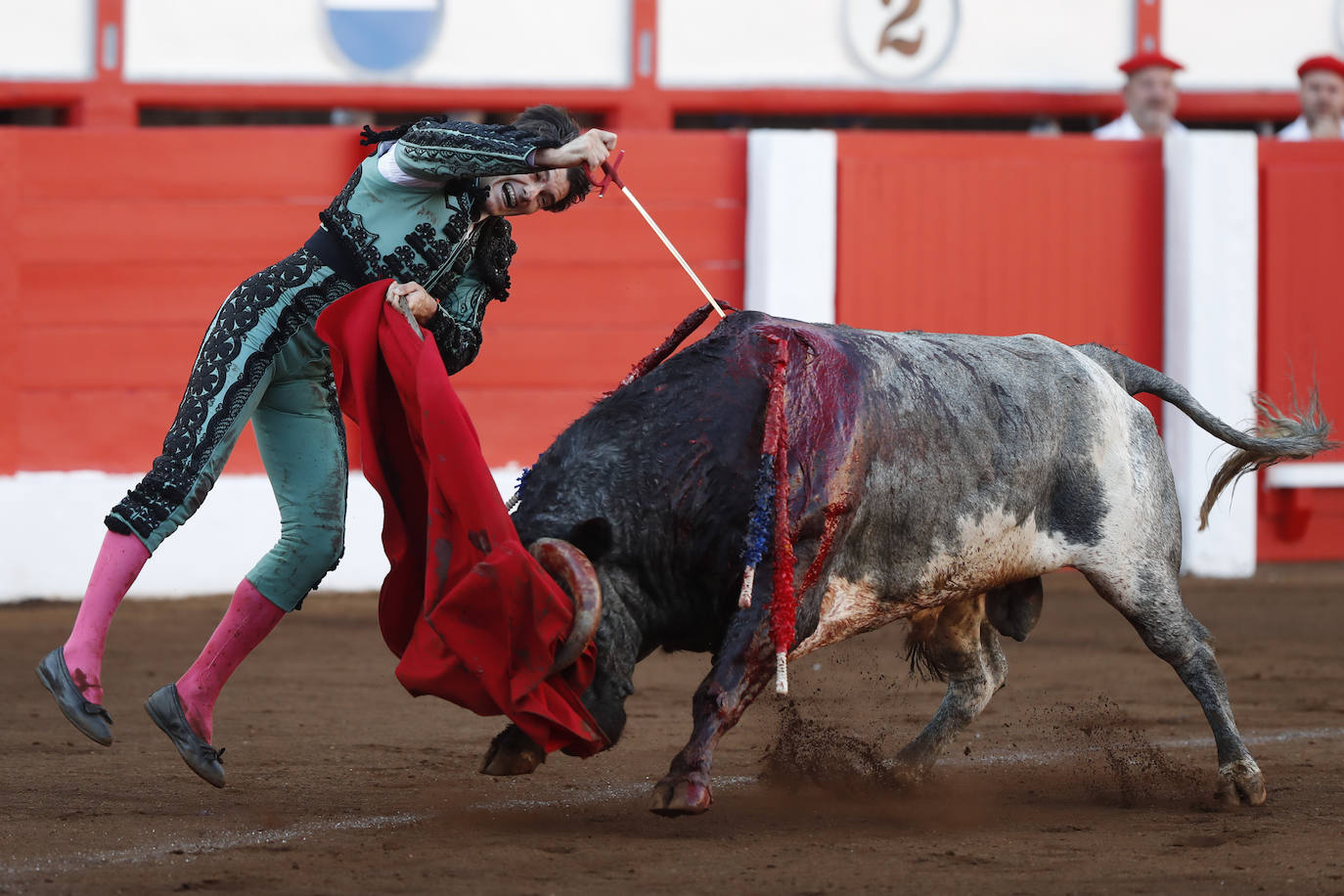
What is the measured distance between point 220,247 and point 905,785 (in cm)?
388

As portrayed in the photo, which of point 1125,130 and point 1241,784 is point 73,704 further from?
point 1125,130

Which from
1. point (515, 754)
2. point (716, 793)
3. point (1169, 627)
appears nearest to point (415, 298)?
point (515, 754)

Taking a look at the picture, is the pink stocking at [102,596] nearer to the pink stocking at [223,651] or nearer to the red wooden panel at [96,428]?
the pink stocking at [223,651]

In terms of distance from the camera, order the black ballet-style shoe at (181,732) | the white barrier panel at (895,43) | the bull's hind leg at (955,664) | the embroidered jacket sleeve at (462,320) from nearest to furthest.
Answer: the black ballet-style shoe at (181,732) < the embroidered jacket sleeve at (462,320) < the bull's hind leg at (955,664) < the white barrier panel at (895,43)

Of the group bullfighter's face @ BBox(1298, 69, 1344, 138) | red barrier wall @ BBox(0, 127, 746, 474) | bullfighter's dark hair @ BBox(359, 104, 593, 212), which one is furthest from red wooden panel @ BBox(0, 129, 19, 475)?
bullfighter's face @ BBox(1298, 69, 1344, 138)

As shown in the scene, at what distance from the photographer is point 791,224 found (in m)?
7.01

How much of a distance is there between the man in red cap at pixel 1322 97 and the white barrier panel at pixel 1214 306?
16.8 inches

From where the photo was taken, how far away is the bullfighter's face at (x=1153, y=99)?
7.45 metres

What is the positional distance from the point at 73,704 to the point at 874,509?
4.41 ft

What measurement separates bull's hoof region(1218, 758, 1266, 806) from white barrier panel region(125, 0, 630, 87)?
15.8 ft

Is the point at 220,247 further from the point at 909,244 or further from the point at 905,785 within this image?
the point at 905,785

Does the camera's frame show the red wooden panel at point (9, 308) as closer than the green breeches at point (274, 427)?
No

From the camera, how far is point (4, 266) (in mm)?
6438

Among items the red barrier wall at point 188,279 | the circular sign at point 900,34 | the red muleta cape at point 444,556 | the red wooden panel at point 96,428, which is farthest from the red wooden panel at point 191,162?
the red muleta cape at point 444,556
